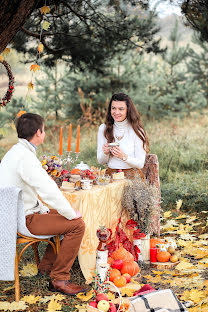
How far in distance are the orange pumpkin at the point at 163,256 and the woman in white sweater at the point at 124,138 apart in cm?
84

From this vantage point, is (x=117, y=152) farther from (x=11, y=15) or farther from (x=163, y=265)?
(x=11, y=15)

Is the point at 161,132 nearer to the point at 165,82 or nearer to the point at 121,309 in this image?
the point at 165,82

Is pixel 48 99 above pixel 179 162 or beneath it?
above

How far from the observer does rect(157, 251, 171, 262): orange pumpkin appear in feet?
12.9

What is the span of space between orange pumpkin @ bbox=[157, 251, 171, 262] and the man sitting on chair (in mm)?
964

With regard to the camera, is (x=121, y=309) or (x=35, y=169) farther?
(x=35, y=169)

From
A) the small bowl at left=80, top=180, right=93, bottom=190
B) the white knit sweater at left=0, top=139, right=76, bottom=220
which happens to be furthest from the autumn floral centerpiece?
the white knit sweater at left=0, top=139, right=76, bottom=220

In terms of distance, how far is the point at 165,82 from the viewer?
1345 centimetres

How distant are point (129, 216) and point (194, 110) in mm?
10341

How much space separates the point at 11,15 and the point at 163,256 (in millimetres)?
2483

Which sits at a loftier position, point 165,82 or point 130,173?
A: point 165,82

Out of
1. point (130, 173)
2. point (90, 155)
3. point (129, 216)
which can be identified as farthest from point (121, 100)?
point (90, 155)

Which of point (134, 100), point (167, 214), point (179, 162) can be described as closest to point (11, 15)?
point (167, 214)

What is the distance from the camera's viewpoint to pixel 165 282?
353 cm
